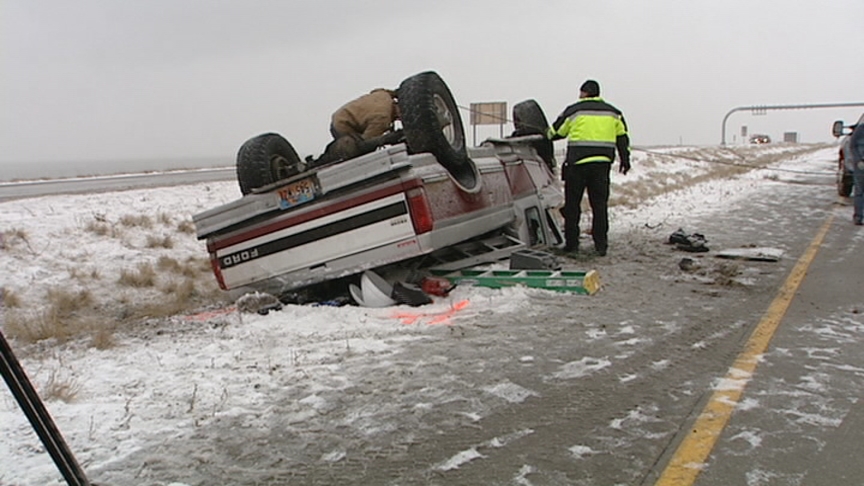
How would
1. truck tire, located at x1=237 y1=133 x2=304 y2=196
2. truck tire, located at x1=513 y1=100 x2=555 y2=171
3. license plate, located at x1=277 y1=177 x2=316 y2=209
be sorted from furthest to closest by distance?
truck tire, located at x1=513 y1=100 x2=555 y2=171 → truck tire, located at x1=237 y1=133 x2=304 y2=196 → license plate, located at x1=277 y1=177 x2=316 y2=209

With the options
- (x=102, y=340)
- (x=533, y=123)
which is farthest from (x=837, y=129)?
(x=102, y=340)

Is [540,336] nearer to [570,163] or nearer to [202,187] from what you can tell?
[570,163]

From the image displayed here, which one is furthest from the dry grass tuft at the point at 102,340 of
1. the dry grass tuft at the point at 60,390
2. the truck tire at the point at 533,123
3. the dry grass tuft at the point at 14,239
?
the truck tire at the point at 533,123

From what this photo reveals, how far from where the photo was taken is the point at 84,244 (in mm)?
8703

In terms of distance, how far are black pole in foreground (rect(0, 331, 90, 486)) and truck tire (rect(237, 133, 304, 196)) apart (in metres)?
4.26

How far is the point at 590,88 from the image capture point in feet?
25.6

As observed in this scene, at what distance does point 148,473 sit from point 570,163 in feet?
20.0

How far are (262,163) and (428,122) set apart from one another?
170cm

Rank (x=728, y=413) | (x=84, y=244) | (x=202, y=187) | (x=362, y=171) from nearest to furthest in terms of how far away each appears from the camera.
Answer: (x=728, y=413), (x=362, y=171), (x=84, y=244), (x=202, y=187)

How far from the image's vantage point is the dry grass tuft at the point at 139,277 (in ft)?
25.0

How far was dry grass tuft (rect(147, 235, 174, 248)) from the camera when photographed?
9.20 meters

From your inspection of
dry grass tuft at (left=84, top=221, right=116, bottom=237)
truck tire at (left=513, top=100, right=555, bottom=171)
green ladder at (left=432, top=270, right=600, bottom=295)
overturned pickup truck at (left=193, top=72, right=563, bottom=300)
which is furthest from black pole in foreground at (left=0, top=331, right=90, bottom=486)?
dry grass tuft at (left=84, top=221, right=116, bottom=237)

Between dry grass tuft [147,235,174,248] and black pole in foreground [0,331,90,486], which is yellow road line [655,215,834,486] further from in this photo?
dry grass tuft [147,235,174,248]

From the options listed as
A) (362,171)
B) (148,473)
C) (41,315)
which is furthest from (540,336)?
(41,315)
